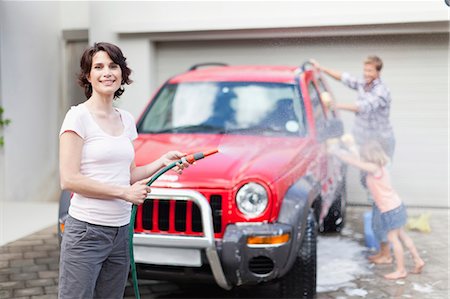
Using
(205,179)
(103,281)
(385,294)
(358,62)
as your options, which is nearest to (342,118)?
(358,62)

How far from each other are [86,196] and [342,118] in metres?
3.37

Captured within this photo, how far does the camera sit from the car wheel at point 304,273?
12.5 ft

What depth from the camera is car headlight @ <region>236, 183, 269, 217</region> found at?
3.54m

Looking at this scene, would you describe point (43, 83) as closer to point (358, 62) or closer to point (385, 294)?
point (358, 62)

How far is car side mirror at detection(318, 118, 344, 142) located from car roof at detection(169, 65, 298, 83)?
0.44 meters

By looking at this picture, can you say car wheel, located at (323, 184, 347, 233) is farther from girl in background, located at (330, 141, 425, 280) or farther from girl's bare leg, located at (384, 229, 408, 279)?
girl's bare leg, located at (384, 229, 408, 279)

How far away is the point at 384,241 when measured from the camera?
486 cm

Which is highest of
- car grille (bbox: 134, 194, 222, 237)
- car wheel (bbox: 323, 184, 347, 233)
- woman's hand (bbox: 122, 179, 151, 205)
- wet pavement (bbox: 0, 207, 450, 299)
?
woman's hand (bbox: 122, 179, 151, 205)

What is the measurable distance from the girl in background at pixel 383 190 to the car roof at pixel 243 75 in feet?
2.22

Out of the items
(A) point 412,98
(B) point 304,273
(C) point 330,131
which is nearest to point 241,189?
(B) point 304,273

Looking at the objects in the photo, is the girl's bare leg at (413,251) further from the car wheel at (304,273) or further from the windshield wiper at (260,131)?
the windshield wiper at (260,131)

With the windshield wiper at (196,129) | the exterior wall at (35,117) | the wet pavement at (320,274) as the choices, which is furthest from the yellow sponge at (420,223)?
the exterior wall at (35,117)

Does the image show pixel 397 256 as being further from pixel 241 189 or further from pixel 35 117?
pixel 35 117

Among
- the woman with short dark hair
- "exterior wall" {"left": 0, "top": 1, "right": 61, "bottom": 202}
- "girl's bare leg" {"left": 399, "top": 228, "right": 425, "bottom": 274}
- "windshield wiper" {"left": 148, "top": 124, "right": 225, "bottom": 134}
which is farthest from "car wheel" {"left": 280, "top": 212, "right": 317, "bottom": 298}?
"exterior wall" {"left": 0, "top": 1, "right": 61, "bottom": 202}
